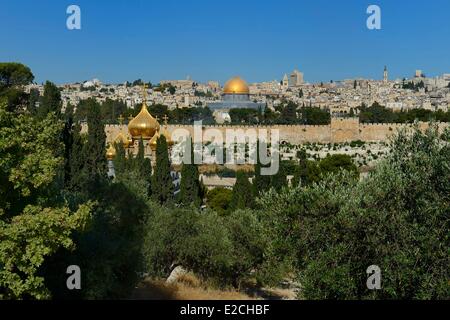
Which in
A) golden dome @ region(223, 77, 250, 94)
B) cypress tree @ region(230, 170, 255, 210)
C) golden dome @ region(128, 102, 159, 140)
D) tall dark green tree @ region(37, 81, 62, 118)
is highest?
golden dome @ region(223, 77, 250, 94)

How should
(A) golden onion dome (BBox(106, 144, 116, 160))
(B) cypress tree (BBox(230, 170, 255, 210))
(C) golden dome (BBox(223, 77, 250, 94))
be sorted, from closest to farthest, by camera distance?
1. (B) cypress tree (BBox(230, 170, 255, 210))
2. (A) golden onion dome (BBox(106, 144, 116, 160))
3. (C) golden dome (BBox(223, 77, 250, 94))

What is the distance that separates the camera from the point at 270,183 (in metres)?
24.1

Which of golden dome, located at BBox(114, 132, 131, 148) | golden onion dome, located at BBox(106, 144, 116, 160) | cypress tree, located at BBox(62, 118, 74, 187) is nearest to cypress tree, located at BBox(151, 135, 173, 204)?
golden onion dome, located at BBox(106, 144, 116, 160)

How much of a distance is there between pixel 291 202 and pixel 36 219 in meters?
3.61

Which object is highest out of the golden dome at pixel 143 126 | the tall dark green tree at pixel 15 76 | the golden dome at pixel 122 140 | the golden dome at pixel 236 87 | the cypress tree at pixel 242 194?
the golden dome at pixel 236 87

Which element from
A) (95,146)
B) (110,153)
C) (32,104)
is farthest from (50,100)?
(110,153)

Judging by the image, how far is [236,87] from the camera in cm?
9656

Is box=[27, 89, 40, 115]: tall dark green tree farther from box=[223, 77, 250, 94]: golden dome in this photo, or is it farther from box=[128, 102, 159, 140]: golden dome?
box=[223, 77, 250, 94]: golden dome

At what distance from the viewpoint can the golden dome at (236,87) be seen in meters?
96.4

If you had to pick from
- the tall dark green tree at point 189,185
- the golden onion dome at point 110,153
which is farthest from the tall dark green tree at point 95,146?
the golden onion dome at point 110,153

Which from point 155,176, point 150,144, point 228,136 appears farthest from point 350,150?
point 155,176

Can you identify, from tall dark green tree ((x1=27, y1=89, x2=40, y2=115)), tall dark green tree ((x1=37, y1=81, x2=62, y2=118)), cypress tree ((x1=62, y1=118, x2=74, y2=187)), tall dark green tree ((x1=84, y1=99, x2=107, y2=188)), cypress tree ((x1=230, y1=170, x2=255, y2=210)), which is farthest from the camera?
cypress tree ((x1=230, y1=170, x2=255, y2=210))

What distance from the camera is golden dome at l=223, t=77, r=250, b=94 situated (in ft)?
316

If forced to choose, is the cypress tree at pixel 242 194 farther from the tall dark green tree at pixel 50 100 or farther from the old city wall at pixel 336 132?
the old city wall at pixel 336 132
